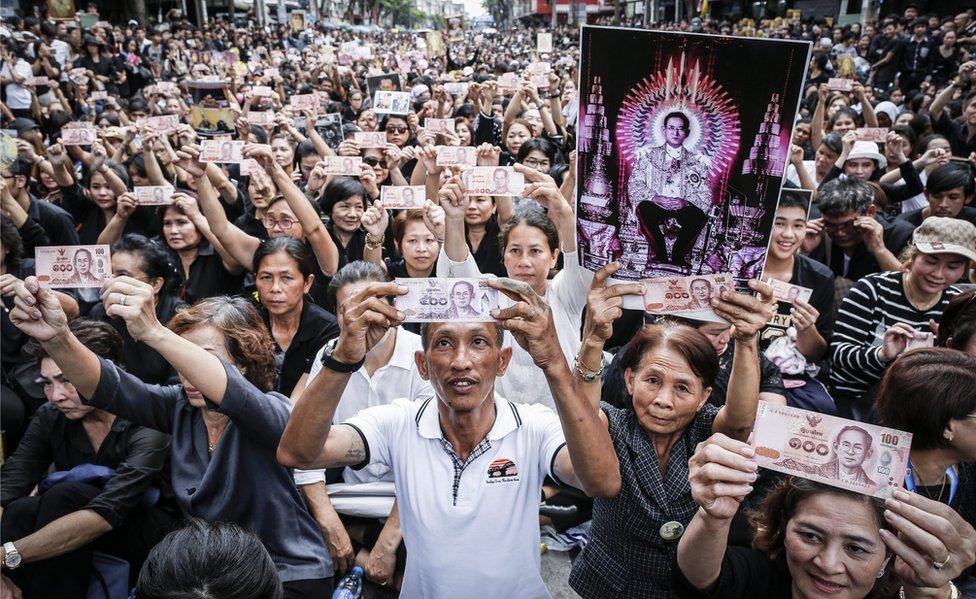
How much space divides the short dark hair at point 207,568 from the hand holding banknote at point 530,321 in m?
0.84

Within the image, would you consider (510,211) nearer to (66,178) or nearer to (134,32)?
(66,178)

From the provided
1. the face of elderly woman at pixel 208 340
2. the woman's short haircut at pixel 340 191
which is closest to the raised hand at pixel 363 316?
the face of elderly woman at pixel 208 340

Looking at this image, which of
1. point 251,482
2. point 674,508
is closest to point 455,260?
point 251,482

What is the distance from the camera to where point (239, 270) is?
4465 millimetres

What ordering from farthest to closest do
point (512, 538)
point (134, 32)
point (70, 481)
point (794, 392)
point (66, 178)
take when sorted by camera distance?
point (134, 32)
point (66, 178)
point (794, 392)
point (70, 481)
point (512, 538)

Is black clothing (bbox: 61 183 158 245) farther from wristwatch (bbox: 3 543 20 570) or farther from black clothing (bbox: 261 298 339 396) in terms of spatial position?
wristwatch (bbox: 3 543 20 570)

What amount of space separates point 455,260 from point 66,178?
15.1 feet

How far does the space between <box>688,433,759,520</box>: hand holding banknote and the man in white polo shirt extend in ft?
1.35

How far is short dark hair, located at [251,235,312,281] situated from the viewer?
3.46 meters

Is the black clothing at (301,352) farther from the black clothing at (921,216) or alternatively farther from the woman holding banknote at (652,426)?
the black clothing at (921,216)

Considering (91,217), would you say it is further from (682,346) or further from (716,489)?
(716,489)

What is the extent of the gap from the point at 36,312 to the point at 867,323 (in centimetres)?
356

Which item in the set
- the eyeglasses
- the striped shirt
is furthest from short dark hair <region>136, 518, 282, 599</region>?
the eyeglasses

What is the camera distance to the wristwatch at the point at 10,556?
7.91 ft
